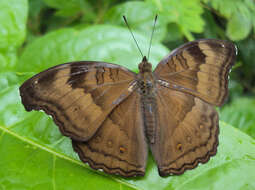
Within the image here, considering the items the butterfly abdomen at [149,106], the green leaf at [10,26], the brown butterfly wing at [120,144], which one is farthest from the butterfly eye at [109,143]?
the green leaf at [10,26]

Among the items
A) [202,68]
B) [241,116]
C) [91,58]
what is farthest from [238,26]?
[91,58]

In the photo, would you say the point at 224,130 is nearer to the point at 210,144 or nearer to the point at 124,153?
the point at 210,144

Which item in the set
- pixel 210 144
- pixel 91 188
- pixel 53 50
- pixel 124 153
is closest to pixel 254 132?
pixel 210 144

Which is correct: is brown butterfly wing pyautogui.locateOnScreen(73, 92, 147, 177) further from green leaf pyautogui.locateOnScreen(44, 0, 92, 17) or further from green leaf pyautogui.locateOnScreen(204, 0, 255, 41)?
green leaf pyautogui.locateOnScreen(204, 0, 255, 41)

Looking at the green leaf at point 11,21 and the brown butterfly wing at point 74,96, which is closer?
the brown butterfly wing at point 74,96

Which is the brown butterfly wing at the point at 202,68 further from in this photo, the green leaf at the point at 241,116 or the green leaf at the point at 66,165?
the green leaf at the point at 241,116

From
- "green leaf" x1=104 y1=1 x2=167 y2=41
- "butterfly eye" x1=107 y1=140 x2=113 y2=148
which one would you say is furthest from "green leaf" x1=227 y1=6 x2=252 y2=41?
"butterfly eye" x1=107 y1=140 x2=113 y2=148
